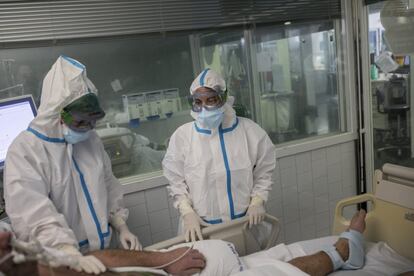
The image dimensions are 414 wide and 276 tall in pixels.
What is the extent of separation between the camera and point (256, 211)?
1.93m

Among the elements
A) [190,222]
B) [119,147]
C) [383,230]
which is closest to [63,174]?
[190,222]

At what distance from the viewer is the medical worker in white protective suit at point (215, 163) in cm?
195

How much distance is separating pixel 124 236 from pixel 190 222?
Answer: 1.03 feet

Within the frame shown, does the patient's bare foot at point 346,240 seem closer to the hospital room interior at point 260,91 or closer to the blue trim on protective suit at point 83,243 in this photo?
the hospital room interior at point 260,91

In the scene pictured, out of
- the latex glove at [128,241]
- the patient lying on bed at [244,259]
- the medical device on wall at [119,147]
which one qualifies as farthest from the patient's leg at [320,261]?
the medical device on wall at [119,147]

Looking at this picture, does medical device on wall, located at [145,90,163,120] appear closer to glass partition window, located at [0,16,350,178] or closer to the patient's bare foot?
glass partition window, located at [0,16,350,178]

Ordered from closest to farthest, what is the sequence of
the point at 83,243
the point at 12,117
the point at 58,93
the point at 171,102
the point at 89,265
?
the point at 89,265 < the point at 58,93 < the point at 83,243 < the point at 12,117 < the point at 171,102

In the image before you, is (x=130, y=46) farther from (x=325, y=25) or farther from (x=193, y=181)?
(x=325, y=25)

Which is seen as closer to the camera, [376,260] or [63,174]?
[63,174]

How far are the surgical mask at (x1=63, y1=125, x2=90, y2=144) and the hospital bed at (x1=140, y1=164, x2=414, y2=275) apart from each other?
60 centimetres

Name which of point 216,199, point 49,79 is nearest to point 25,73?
point 49,79

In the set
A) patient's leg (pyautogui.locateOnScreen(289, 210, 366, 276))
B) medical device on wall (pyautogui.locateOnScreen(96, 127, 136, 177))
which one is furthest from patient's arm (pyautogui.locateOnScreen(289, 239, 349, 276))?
medical device on wall (pyautogui.locateOnScreen(96, 127, 136, 177))

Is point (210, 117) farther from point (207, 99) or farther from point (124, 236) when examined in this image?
point (124, 236)

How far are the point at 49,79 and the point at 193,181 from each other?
0.83 metres
